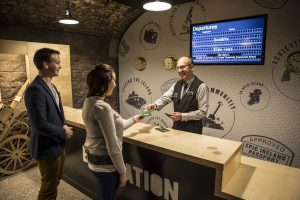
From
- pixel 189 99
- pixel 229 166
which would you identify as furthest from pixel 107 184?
pixel 189 99

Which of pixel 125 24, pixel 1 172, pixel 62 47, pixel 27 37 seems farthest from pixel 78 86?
pixel 1 172

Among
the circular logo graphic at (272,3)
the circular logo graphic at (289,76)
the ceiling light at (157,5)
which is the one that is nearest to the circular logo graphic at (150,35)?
the circular logo graphic at (272,3)

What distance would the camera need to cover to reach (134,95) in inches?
213

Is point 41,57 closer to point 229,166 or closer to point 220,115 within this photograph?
point 229,166

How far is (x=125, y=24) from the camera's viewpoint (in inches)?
199

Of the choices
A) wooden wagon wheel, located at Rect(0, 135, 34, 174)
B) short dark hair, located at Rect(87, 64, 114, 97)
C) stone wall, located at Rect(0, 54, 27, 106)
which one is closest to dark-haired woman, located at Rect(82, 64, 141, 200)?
short dark hair, located at Rect(87, 64, 114, 97)

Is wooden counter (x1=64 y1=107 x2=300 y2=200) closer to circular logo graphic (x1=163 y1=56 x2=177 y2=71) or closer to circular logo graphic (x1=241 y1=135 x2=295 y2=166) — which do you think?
circular logo graphic (x1=241 y1=135 x2=295 y2=166)

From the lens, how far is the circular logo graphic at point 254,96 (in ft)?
11.5

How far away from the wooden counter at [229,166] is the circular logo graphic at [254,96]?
184 cm

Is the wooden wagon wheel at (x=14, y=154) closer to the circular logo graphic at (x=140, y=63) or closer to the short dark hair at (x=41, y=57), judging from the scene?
the short dark hair at (x=41, y=57)

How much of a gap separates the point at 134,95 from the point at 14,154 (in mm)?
2844

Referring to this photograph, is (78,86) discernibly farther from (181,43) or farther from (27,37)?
(181,43)

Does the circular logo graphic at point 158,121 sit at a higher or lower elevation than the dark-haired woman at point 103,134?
lower

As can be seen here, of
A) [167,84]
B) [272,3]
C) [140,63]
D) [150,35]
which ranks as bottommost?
[167,84]
